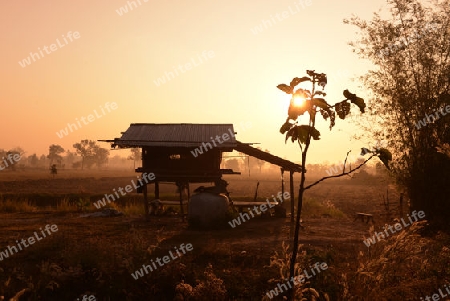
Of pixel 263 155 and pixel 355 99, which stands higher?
pixel 355 99

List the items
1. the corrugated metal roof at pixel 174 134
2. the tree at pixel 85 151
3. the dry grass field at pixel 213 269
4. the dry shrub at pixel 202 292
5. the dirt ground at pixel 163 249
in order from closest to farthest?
the dry grass field at pixel 213 269 < the dry shrub at pixel 202 292 < the dirt ground at pixel 163 249 < the corrugated metal roof at pixel 174 134 < the tree at pixel 85 151

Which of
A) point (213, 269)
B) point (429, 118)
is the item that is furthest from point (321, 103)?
point (429, 118)

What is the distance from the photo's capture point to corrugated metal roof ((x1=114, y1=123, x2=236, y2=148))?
17.6 m

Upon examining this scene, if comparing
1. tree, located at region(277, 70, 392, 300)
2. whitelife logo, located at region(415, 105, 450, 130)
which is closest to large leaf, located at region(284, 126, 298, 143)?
tree, located at region(277, 70, 392, 300)

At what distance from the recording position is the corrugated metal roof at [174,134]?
1761 cm

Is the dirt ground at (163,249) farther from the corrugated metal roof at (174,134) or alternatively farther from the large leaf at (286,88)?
the large leaf at (286,88)

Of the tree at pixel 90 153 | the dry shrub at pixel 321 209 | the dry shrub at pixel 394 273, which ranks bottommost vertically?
the dry shrub at pixel 321 209

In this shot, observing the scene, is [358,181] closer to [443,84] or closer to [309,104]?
[443,84]

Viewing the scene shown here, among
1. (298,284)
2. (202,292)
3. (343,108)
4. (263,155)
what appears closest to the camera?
(343,108)

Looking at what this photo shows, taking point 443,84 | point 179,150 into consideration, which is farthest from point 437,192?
point 179,150

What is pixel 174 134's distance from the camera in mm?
18516

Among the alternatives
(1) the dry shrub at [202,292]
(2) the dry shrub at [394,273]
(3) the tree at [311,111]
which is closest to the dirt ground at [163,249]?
(1) the dry shrub at [202,292]

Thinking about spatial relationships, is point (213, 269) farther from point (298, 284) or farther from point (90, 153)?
point (90, 153)

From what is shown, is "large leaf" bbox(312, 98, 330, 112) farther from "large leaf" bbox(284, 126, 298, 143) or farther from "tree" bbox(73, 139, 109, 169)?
"tree" bbox(73, 139, 109, 169)
